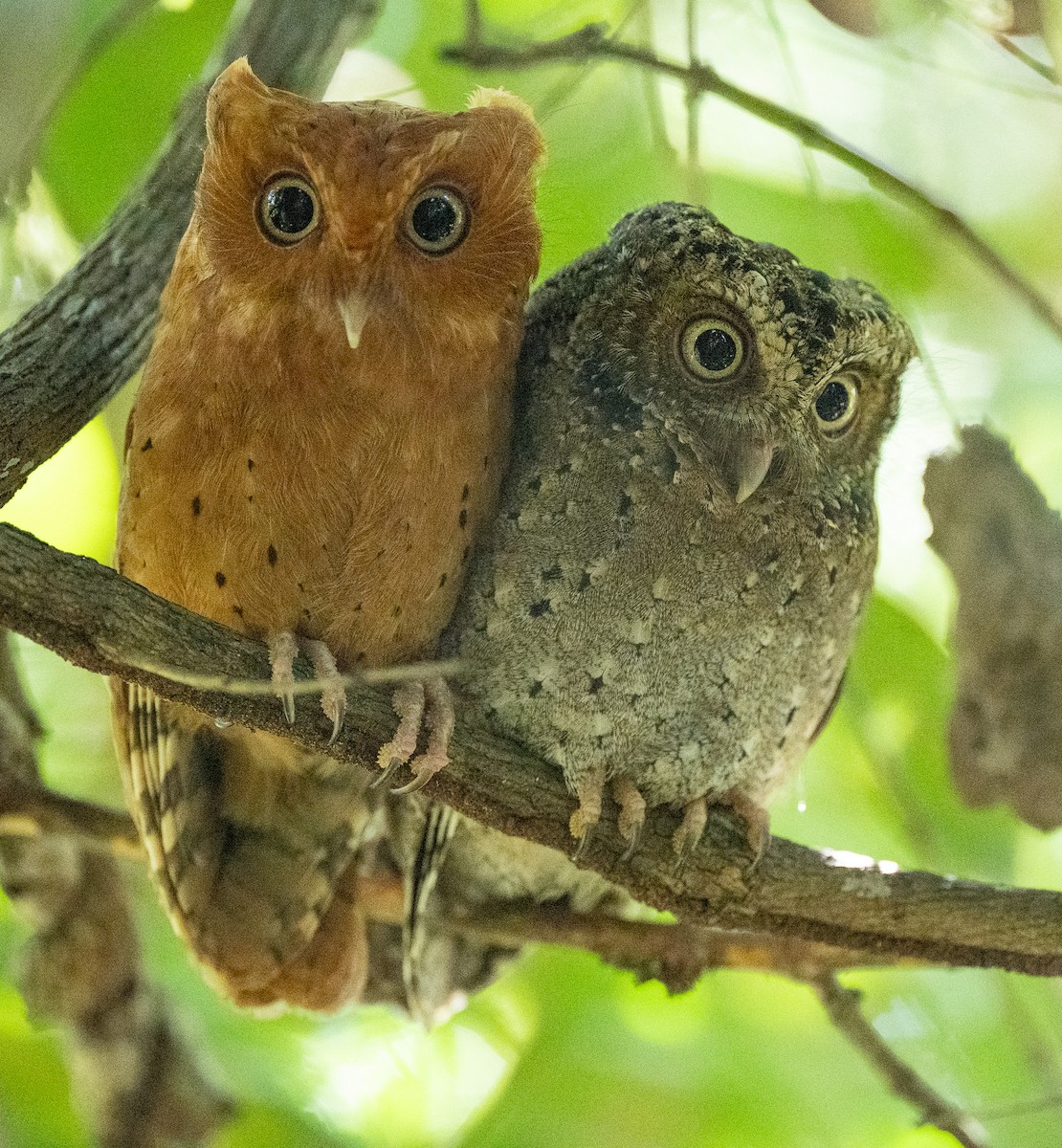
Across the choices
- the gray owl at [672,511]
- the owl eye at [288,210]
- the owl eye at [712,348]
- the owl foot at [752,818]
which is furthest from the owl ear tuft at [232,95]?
the owl foot at [752,818]

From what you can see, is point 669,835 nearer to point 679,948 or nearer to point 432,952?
point 679,948

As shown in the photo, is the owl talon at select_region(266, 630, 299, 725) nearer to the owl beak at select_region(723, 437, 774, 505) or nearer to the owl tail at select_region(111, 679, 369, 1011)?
the owl tail at select_region(111, 679, 369, 1011)

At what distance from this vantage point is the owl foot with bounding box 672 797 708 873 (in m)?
2.10

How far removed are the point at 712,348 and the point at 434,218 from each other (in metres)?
0.47

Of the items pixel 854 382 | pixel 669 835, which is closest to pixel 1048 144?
pixel 854 382

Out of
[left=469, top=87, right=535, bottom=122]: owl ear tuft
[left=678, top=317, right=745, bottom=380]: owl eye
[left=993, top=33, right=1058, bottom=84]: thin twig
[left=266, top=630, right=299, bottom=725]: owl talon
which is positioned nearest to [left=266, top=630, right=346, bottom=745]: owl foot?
[left=266, top=630, right=299, bottom=725]: owl talon

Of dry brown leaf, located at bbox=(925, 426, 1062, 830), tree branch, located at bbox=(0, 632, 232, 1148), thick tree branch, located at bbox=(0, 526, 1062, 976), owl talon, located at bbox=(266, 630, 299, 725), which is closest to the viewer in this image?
owl talon, located at bbox=(266, 630, 299, 725)

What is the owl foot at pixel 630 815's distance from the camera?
2.05 metres

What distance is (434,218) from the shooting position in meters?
1.85

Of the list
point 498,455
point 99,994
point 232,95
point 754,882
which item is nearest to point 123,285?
point 232,95

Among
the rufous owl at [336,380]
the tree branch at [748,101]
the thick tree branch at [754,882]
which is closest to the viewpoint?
the rufous owl at [336,380]

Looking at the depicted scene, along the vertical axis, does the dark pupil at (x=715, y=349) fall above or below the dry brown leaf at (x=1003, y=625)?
below

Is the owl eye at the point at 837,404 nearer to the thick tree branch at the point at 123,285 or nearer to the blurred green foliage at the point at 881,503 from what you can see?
the blurred green foliage at the point at 881,503

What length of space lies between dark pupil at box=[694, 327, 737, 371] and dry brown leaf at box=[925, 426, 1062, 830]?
1.88 feet
